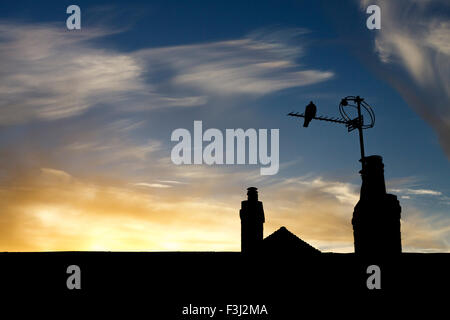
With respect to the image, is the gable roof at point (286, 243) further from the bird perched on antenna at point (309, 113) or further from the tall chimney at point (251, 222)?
the bird perched on antenna at point (309, 113)

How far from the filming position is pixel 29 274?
13359mm

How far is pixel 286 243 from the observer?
16.1 metres

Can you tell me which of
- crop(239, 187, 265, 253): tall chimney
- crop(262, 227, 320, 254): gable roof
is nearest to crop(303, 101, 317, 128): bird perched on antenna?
crop(239, 187, 265, 253): tall chimney

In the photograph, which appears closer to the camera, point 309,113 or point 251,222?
point 251,222

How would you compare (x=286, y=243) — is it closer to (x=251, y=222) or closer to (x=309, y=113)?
(x=251, y=222)

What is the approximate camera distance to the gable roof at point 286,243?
615 inches

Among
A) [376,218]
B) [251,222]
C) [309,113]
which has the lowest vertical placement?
[376,218]

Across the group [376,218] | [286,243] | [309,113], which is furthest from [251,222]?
[309,113]

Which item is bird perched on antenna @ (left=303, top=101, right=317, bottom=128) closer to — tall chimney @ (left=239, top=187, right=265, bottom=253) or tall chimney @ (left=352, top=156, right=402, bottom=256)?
tall chimney @ (left=352, top=156, right=402, bottom=256)

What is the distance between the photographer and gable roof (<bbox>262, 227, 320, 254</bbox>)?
15.6m
